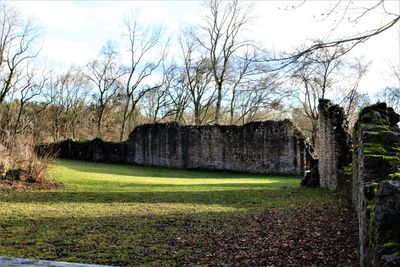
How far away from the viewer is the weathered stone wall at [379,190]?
3939 millimetres

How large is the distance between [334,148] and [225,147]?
15.7 m

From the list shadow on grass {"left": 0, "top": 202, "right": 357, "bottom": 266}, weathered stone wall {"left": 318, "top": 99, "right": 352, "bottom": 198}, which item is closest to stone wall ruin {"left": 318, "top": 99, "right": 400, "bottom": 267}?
weathered stone wall {"left": 318, "top": 99, "right": 352, "bottom": 198}

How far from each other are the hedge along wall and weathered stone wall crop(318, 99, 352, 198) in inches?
347

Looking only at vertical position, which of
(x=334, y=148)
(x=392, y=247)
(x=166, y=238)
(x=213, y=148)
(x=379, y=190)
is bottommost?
(x=166, y=238)

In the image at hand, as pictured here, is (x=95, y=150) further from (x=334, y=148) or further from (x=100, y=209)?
(x=100, y=209)

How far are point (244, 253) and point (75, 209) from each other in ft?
18.6

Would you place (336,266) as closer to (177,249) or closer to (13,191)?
(177,249)

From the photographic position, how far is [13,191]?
560 inches

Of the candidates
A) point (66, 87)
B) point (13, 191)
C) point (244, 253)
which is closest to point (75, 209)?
point (13, 191)

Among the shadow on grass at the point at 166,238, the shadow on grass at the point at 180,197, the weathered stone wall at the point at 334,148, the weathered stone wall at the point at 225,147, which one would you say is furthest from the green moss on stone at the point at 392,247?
the weathered stone wall at the point at 225,147

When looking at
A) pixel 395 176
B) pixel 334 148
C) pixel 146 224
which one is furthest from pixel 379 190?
pixel 334 148

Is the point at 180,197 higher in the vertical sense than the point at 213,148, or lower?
lower

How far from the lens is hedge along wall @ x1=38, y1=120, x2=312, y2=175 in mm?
28156

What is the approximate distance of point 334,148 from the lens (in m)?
14.6
